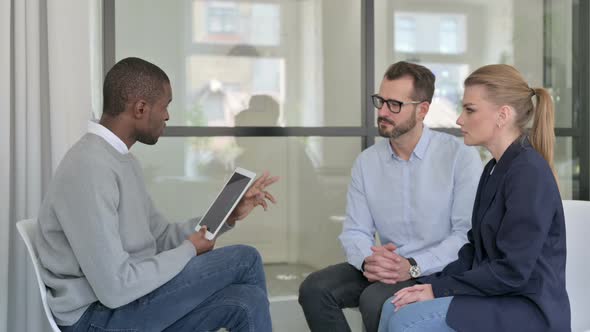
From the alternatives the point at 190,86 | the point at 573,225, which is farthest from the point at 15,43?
the point at 573,225

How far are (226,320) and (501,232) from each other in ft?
3.06

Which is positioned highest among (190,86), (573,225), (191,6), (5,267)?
(191,6)

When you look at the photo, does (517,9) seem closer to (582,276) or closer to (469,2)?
(469,2)

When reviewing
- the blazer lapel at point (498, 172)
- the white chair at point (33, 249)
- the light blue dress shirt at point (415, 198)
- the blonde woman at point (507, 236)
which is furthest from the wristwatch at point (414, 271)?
the white chair at point (33, 249)

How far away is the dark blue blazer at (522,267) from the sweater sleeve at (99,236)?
38.3 inches

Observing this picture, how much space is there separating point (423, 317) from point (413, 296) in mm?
139

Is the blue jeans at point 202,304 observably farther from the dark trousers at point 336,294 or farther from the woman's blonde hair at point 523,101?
the woman's blonde hair at point 523,101

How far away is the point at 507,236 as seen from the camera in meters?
1.97

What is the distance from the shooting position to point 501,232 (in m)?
2.00

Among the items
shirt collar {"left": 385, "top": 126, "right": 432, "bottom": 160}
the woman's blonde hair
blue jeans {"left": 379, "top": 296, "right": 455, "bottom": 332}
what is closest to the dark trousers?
blue jeans {"left": 379, "top": 296, "right": 455, "bottom": 332}

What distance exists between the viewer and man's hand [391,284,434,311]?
2.17m

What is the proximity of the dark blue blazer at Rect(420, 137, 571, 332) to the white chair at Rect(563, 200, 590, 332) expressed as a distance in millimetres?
565

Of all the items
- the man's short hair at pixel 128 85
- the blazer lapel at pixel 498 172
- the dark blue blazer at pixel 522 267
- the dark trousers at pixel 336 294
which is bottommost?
the dark trousers at pixel 336 294

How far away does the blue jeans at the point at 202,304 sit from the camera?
207cm
